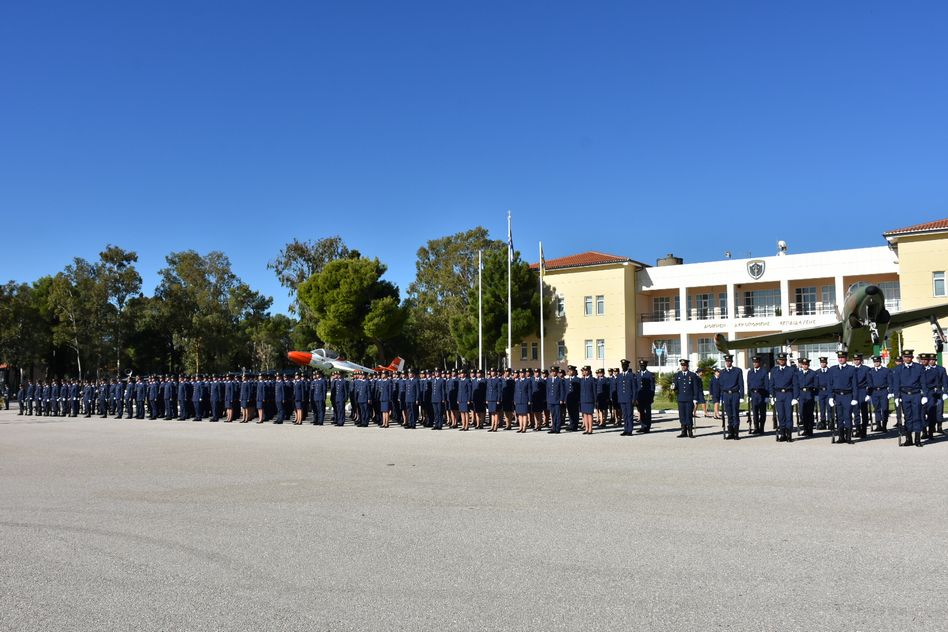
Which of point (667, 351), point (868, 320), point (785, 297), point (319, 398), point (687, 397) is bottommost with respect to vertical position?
point (319, 398)

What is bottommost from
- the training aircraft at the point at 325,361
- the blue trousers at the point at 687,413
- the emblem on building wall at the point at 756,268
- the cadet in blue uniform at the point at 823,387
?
the blue trousers at the point at 687,413

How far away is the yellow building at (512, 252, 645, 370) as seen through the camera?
47.4m

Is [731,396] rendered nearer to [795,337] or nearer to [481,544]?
[795,337]

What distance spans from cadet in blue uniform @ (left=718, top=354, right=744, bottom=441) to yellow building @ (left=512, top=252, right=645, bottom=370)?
29653 millimetres

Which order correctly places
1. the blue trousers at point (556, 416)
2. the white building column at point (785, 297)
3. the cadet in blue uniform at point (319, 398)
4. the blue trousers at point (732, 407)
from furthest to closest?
the white building column at point (785, 297) < the cadet in blue uniform at point (319, 398) < the blue trousers at point (556, 416) < the blue trousers at point (732, 407)

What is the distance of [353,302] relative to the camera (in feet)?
159

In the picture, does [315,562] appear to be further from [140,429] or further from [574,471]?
[140,429]

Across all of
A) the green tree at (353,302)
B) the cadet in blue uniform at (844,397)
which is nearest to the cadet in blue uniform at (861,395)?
the cadet in blue uniform at (844,397)

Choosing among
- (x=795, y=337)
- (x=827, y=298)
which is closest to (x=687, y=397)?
(x=795, y=337)

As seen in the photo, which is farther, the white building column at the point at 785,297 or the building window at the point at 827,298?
the white building column at the point at 785,297

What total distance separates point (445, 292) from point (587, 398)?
41.4m

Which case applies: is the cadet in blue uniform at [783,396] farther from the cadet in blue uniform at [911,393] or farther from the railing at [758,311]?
the railing at [758,311]

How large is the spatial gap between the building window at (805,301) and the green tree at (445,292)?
21952mm

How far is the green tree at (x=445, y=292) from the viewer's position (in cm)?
5744
